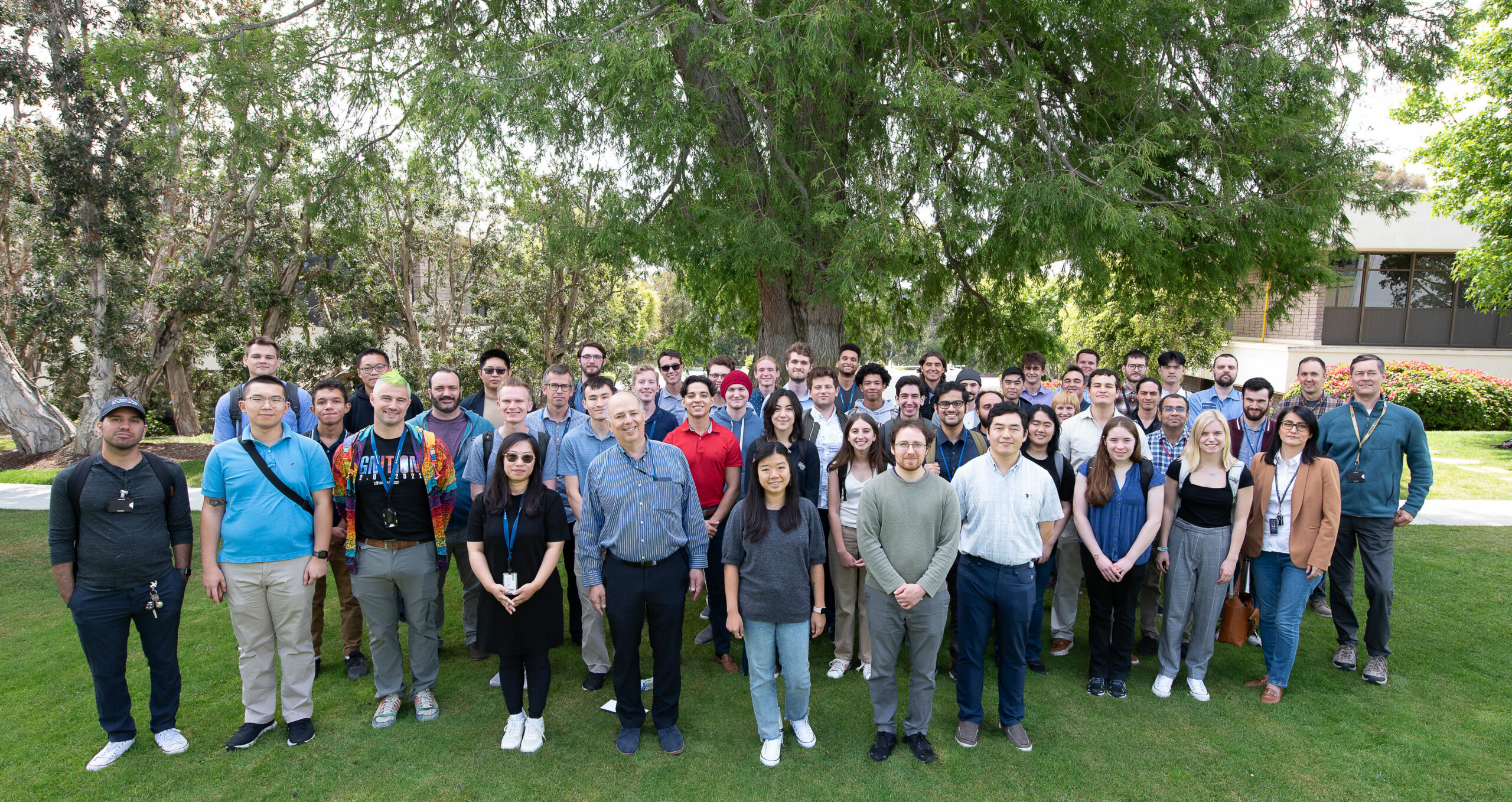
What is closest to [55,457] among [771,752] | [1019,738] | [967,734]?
[771,752]

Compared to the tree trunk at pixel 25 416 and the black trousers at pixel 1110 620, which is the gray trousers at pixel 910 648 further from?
the tree trunk at pixel 25 416

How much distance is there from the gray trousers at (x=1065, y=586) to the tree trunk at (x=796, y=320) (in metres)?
4.07

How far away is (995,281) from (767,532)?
23.3 feet

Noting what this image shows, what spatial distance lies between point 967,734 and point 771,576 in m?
1.38

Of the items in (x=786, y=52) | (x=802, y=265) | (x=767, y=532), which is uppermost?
(x=786, y=52)

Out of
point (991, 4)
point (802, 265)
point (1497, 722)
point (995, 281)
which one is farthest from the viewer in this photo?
point (995, 281)

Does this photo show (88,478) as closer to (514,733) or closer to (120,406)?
(120,406)

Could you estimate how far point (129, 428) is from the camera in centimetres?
357

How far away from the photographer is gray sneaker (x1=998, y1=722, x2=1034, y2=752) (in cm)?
382

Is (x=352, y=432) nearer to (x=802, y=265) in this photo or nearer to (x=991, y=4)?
Answer: (x=802, y=265)

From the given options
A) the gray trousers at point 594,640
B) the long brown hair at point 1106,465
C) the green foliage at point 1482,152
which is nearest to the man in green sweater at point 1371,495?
the long brown hair at point 1106,465

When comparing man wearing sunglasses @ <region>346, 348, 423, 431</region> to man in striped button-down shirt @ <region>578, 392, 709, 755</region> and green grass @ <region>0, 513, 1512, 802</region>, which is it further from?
man in striped button-down shirt @ <region>578, 392, 709, 755</region>

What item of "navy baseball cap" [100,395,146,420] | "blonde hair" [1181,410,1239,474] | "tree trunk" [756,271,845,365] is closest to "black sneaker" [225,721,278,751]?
"navy baseball cap" [100,395,146,420]

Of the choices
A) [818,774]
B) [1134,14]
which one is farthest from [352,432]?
[1134,14]
